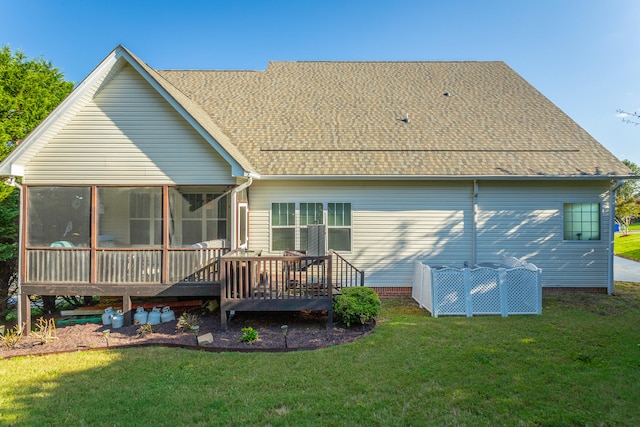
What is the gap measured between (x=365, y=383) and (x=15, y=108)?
1355 centimetres

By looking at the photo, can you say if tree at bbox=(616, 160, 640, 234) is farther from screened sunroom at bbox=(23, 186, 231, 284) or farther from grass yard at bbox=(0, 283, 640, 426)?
screened sunroom at bbox=(23, 186, 231, 284)

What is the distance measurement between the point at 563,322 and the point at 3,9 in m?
20.3

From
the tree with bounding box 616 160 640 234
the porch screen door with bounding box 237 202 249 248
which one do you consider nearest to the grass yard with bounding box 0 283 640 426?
the porch screen door with bounding box 237 202 249 248

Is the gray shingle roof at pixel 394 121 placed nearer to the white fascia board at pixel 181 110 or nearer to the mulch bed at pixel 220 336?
the white fascia board at pixel 181 110

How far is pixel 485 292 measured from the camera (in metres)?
8.12

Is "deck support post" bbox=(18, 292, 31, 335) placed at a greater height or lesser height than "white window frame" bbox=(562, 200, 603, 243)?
lesser

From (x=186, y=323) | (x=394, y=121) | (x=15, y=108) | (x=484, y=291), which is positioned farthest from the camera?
(x=394, y=121)

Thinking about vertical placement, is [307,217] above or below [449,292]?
above

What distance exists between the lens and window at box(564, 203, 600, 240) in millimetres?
10117

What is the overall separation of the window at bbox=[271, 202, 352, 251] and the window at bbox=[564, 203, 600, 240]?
6.46 meters

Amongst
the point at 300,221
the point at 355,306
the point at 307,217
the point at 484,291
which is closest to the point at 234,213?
the point at 300,221

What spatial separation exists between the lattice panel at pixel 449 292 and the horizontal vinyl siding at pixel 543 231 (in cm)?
236

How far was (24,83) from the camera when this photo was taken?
11766 millimetres

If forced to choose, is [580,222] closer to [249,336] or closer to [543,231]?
[543,231]
